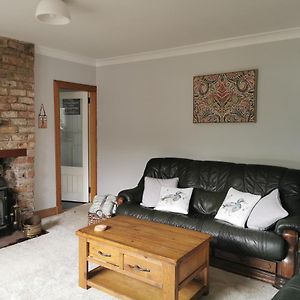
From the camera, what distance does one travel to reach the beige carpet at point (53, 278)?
2461mm

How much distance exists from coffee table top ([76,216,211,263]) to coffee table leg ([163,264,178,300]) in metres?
0.07

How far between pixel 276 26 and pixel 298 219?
206 centimetres

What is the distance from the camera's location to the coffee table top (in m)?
2.17

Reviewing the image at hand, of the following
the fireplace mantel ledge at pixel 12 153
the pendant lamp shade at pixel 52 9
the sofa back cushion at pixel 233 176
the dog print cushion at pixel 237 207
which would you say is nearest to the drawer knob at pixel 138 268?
the dog print cushion at pixel 237 207

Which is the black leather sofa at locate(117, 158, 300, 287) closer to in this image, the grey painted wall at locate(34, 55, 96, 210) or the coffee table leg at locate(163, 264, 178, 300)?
the coffee table leg at locate(163, 264, 178, 300)

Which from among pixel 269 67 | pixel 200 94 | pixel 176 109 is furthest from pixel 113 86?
pixel 269 67

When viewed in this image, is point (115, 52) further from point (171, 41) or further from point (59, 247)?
point (59, 247)

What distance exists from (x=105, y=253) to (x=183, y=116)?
8.07 feet

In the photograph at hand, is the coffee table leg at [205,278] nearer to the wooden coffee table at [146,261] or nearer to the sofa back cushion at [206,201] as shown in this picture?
the wooden coffee table at [146,261]

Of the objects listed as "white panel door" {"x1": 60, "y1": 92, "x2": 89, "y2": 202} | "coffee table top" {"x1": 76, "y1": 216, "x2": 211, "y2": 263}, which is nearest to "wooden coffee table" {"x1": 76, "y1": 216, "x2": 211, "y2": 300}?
"coffee table top" {"x1": 76, "y1": 216, "x2": 211, "y2": 263}

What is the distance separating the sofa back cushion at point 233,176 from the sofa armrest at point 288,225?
1.08ft

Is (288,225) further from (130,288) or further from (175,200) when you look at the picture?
(130,288)

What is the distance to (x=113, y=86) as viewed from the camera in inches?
199

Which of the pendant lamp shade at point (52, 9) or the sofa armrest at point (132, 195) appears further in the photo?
the sofa armrest at point (132, 195)
